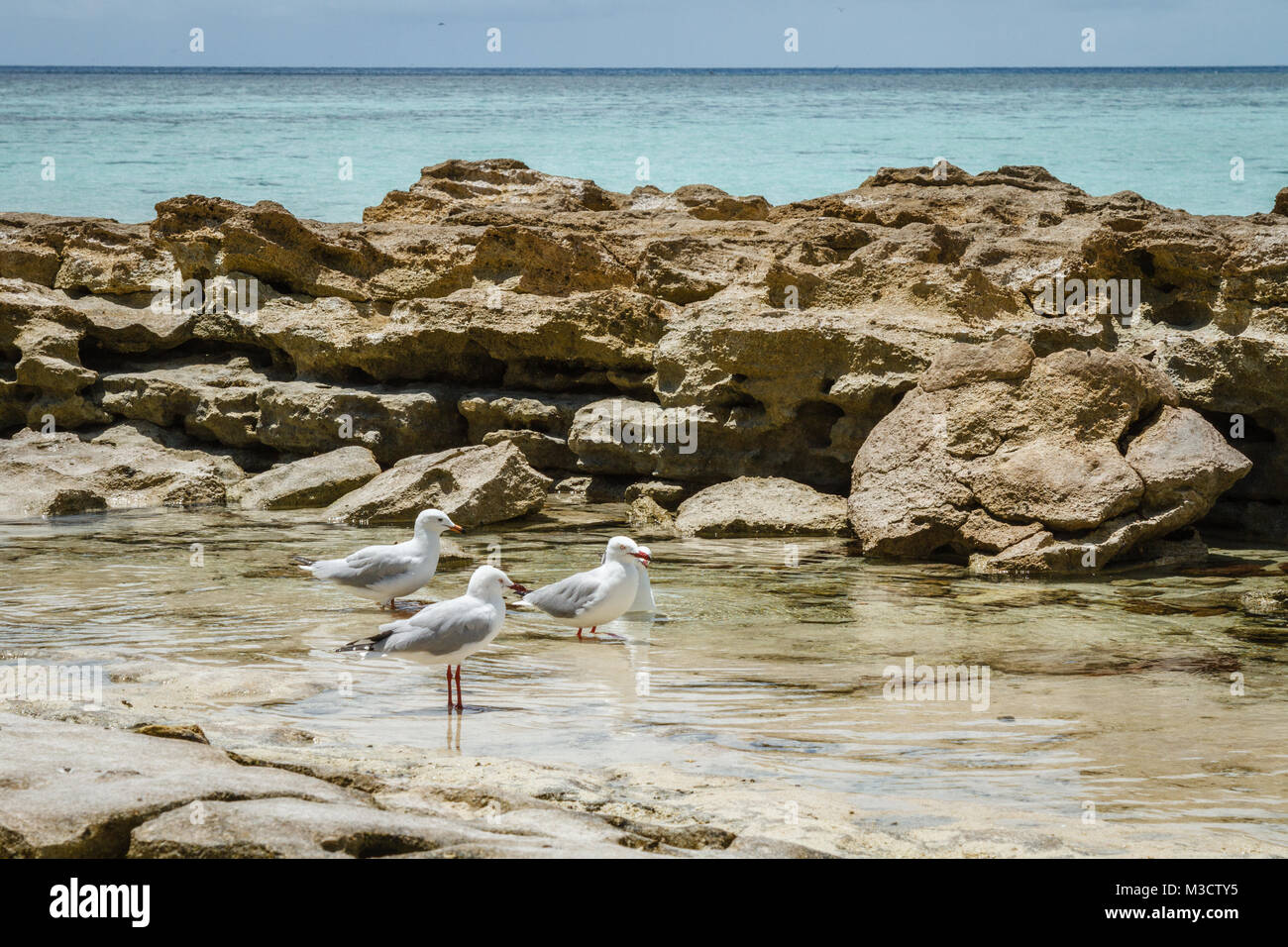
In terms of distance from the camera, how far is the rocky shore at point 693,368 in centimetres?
950

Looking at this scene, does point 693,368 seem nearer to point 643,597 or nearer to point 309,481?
point 309,481

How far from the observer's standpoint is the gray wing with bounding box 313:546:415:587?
7691mm

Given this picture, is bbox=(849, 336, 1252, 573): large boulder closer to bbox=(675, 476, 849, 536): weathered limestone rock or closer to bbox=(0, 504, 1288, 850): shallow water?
bbox=(0, 504, 1288, 850): shallow water

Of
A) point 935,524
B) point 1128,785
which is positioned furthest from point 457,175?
point 1128,785

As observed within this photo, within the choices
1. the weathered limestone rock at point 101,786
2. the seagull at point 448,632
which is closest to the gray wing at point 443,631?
the seagull at point 448,632

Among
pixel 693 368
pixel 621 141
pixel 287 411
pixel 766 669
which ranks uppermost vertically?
pixel 621 141

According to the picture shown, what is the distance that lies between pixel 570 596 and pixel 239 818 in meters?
4.00

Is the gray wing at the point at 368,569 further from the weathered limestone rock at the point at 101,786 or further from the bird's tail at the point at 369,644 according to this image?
the weathered limestone rock at the point at 101,786

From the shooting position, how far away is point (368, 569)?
770 cm

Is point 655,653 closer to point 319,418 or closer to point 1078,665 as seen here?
point 1078,665

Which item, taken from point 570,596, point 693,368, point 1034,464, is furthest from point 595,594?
point 693,368

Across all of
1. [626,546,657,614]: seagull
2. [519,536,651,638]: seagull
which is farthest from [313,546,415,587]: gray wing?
[626,546,657,614]: seagull

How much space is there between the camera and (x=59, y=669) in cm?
636

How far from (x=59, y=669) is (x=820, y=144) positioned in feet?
141
